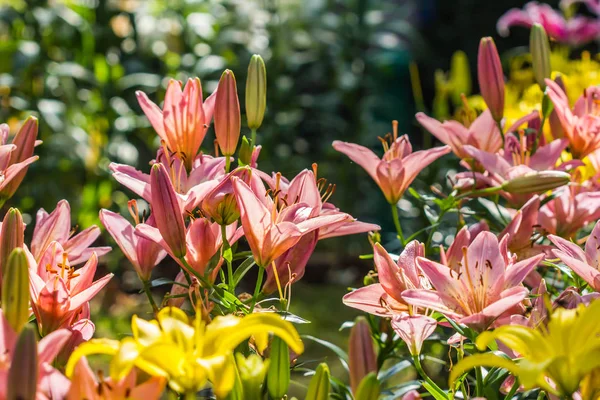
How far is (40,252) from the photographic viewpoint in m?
0.61

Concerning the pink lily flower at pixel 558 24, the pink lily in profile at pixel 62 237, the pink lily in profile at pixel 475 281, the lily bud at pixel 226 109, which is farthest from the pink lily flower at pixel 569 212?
the pink lily flower at pixel 558 24

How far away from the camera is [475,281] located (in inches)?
21.0

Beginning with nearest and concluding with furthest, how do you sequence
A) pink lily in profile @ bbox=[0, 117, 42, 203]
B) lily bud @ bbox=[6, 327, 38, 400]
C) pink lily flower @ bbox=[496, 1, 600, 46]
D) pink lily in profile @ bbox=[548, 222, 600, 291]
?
lily bud @ bbox=[6, 327, 38, 400] → pink lily in profile @ bbox=[548, 222, 600, 291] → pink lily in profile @ bbox=[0, 117, 42, 203] → pink lily flower @ bbox=[496, 1, 600, 46]

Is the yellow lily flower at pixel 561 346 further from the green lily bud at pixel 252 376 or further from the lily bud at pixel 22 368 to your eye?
the lily bud at pixel 22 368

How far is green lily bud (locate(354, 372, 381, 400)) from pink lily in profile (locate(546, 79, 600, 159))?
0.40 meters

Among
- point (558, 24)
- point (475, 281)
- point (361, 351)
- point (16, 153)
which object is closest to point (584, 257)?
point (475, 281)

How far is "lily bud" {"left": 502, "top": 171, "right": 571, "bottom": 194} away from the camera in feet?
2.05

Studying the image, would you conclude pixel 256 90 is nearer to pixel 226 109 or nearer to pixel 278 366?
pixel 226 109

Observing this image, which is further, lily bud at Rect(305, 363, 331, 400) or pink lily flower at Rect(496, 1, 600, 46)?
pink lily flower at Rect(496, 1, 600, 46)

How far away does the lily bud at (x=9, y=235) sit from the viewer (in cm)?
53

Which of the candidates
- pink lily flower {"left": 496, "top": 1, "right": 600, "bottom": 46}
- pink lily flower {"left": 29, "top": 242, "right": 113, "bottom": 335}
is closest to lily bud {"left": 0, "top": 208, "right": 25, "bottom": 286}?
pink lily flower {"left": 29, "top": 242, "right": 113, "bottom": 335}

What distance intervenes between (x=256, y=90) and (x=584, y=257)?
290mm

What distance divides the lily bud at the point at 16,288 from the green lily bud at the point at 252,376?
0.42 feet

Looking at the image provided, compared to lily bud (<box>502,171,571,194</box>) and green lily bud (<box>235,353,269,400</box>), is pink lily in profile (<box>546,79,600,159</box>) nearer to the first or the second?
lily bud (<box>502,171,571,194</box>)
